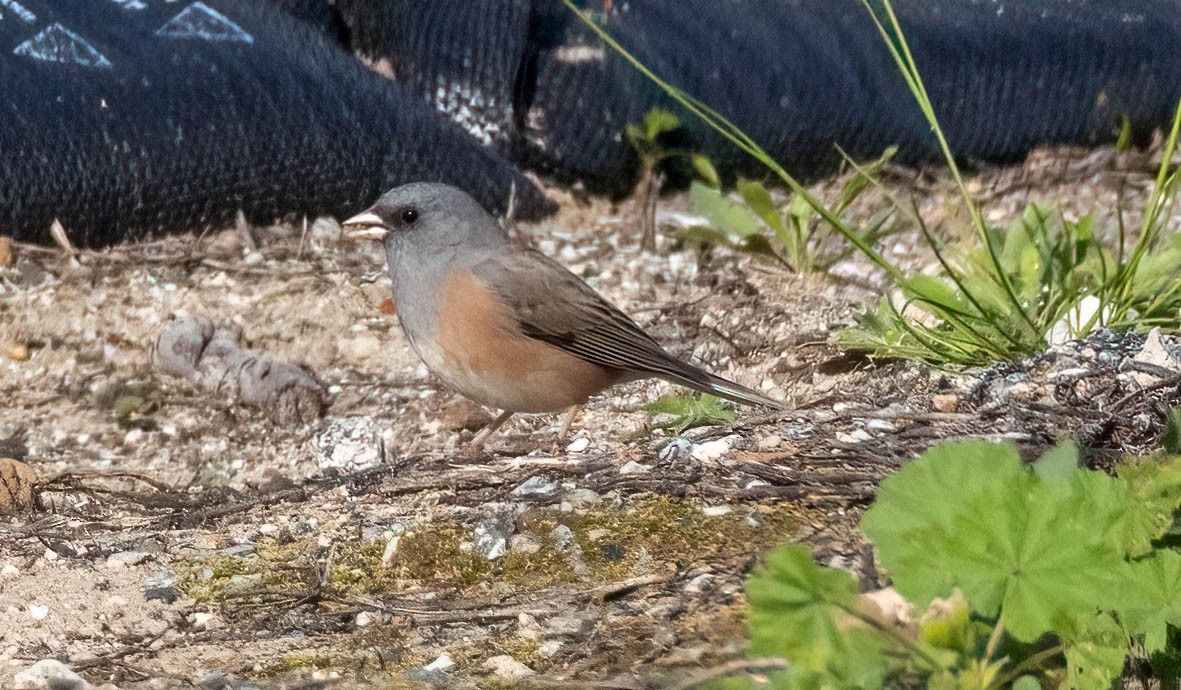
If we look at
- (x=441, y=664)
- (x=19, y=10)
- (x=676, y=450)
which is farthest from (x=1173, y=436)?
(x=19, y=10)

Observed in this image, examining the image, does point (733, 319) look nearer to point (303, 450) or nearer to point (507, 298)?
point (507, 298)

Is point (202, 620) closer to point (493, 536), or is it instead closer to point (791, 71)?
point (493, 536)

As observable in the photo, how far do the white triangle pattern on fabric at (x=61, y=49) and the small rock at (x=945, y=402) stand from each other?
92.8 inches

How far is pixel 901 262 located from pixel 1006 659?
2.23 m

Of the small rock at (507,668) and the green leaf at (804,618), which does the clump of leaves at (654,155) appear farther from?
A: the green leaf at (804,618)

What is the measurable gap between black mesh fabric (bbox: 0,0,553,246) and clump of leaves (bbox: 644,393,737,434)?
4.29ft

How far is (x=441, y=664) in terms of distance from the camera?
1.73 meters

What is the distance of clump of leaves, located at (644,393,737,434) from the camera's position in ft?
8.26

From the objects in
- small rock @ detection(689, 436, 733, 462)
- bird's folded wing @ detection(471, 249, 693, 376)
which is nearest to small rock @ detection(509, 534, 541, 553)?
small rock @ detection(689, 436, 733, 462)

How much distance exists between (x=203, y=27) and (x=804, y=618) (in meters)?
2.77

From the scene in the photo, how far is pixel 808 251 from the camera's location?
3.45m

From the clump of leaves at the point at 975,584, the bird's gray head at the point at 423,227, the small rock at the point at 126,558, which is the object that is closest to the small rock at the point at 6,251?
the bird's gray head at the point at 423,227

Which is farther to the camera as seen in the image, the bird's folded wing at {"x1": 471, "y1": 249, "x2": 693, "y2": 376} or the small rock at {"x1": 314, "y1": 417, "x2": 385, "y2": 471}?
the small rock at {"x1": 314, "y1": 417, "x2": 385, "y2": 471}

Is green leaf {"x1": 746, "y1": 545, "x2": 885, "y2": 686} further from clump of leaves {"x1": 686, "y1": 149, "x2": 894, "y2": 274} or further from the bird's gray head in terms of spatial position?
clump of leaves {"x1": 686, "y1": 149, "x2": 894, "y2": 274}
